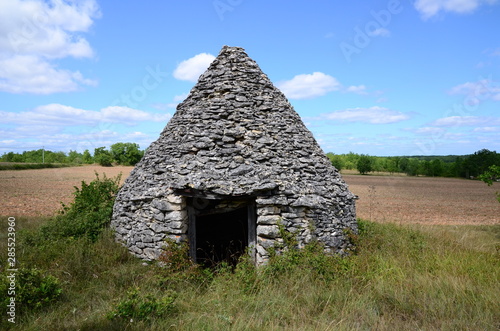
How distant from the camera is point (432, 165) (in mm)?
41938

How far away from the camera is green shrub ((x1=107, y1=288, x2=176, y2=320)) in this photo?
3903mm

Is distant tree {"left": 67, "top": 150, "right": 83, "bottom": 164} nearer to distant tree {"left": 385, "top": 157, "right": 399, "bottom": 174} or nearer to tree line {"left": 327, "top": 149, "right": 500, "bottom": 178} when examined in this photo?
tree line {"left": 327, "top": 149, "right": 500, "bottom": 178}

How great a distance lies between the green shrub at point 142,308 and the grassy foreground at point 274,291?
0.04 feet

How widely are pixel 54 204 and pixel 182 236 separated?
11396 mm

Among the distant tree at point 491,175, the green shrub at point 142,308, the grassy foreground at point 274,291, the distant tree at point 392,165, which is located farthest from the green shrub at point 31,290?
the distant tree at point 392,165

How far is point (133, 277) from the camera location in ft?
17.8

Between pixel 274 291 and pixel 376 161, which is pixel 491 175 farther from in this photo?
pixel 376 161

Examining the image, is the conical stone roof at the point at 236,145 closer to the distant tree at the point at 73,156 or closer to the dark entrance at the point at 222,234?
the dark entrance at the point at 222,234

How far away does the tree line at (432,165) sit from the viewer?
109 feet

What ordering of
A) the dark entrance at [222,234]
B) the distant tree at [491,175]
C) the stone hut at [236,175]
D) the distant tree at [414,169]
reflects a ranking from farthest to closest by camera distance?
the distant tree at [414,169]
the distant tree at [491,175]
the dark entrance at [222,234]
the stone hut at [236,175]

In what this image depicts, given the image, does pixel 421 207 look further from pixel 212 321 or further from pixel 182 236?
pixel 212 321

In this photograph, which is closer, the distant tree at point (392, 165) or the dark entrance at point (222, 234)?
the dark entrance at point (222, 234)

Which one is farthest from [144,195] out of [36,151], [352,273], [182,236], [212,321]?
[36,151]

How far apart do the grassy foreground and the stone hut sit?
563mm
